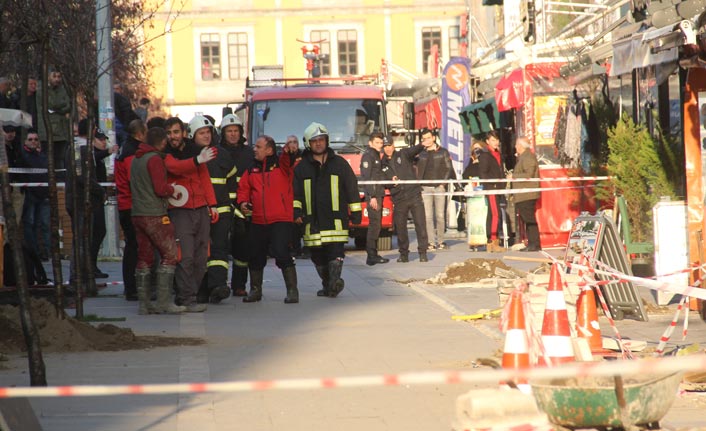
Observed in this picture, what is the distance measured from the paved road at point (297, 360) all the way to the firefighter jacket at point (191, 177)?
1.12m

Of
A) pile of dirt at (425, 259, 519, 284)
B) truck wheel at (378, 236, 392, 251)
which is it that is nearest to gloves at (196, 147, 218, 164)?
pile of dirt at (425, 259, 519, 284)

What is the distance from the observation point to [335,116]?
23000 millimetres

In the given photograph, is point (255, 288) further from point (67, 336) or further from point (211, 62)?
point (211, 62)

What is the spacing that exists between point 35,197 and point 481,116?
9233 mm

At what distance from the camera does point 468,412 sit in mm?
6168

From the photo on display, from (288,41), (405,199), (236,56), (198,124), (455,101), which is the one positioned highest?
(288,41)

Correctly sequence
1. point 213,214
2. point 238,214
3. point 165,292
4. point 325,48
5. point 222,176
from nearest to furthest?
point 165,292 < point 213,214 < point 222,176 < point 238,214 < point 325,48

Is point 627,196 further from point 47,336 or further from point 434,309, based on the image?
point 47,336

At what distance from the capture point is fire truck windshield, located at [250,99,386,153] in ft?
74.9

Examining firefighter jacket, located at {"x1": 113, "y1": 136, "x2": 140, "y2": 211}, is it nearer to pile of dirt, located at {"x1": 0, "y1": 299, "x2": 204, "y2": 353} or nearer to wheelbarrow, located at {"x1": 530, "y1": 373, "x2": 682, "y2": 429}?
pile of dirt, located at {"x1": 0, "y1": 299, "x2": 204, "y2": 353}

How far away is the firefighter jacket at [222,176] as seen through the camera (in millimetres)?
13992

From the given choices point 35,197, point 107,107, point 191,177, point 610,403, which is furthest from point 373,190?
point 610,403

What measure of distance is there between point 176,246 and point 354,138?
10.4 meters

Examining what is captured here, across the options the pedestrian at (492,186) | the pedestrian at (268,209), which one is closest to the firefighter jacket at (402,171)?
the pedestrian at (492,186)
